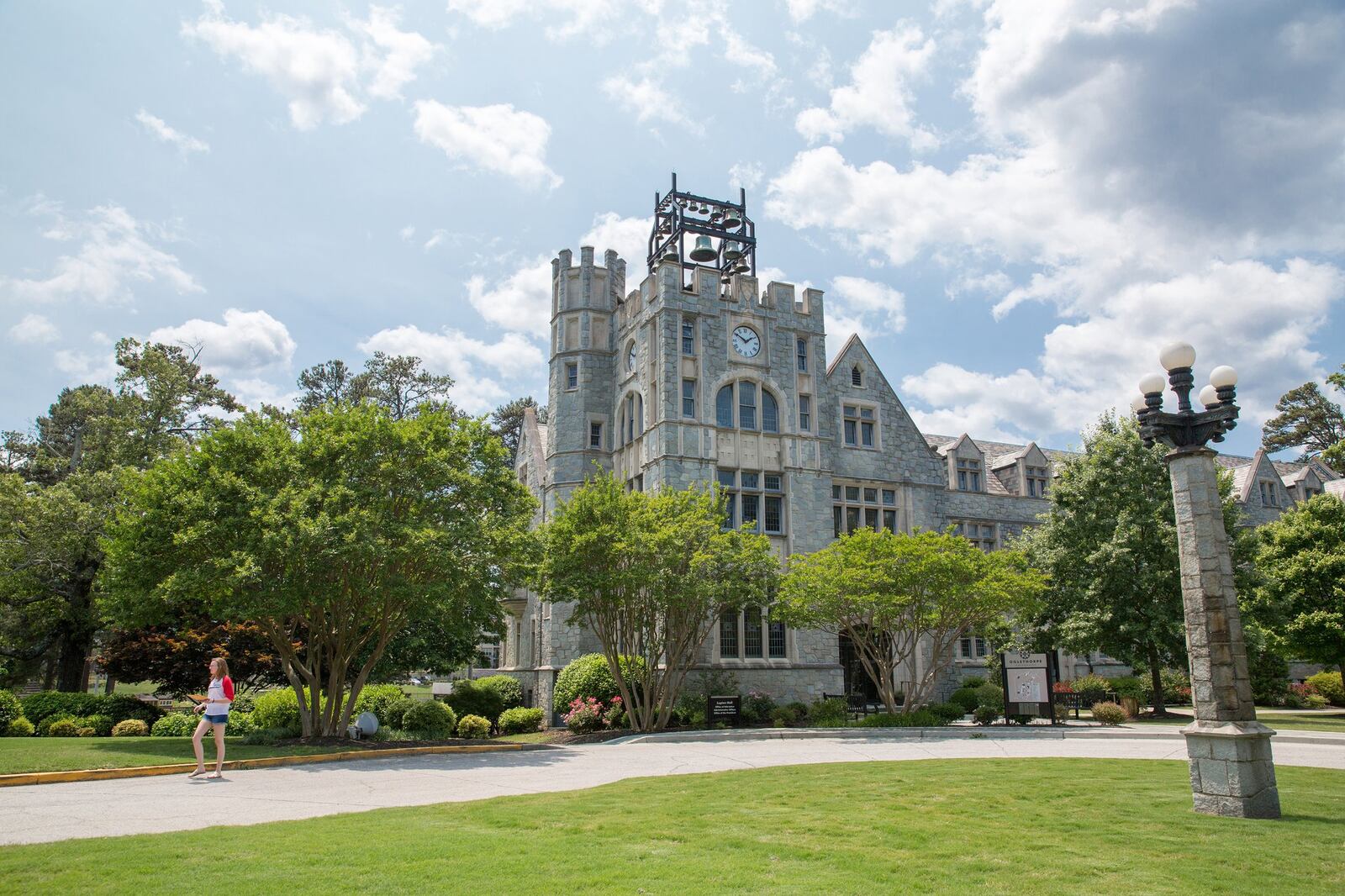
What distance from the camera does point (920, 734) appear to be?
2389 centimetres

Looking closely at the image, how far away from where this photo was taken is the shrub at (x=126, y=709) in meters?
25.3

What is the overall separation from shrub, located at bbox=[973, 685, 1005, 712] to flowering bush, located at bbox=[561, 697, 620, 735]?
1191cm

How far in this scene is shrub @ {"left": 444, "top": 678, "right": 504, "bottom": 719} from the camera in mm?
33844

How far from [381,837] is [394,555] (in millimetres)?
11190

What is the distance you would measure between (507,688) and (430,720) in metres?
7.43

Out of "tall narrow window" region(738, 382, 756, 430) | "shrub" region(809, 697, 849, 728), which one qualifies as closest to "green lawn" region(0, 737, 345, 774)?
"shrub" region(809, 697, 849, 728)

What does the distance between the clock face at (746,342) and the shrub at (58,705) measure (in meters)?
23.3

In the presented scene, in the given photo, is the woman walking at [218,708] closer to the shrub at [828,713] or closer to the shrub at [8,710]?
the shrub at [8,710]

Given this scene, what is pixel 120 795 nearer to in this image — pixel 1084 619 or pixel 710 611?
pixel 710 611

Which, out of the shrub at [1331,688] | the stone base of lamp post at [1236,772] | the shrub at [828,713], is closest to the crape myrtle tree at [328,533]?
the shrub at [828,713]

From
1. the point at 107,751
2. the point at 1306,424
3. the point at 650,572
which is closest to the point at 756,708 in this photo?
the point at 650,572

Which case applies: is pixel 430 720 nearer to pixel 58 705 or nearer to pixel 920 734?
pixel 58 705

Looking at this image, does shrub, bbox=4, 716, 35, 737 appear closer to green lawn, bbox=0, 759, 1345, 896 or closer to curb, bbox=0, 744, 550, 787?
curb, bbox=0, 744, 550, 787

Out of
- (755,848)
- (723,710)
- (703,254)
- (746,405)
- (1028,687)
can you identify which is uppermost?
(703,254)
